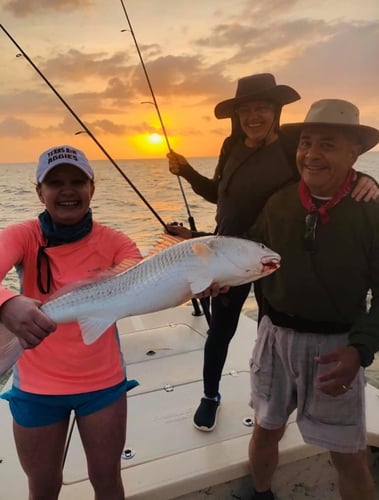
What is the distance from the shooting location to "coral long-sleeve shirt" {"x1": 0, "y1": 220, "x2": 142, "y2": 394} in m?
1.88

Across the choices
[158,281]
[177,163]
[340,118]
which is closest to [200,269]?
[158,281]

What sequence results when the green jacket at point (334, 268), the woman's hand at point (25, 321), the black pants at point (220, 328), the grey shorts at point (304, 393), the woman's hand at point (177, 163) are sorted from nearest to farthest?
the woman's hand at point (25, 321) → the green jacket at point (334, 268) → the grey shorts at point (304, 393) → the black pants at point (220, 328) → the woman's hand at point (177, 163)

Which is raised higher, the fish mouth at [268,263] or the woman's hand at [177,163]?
the woman's hand at [177,163]

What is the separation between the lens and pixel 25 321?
161 cm

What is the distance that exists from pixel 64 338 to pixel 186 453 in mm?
1166

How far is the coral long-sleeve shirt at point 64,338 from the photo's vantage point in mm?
1884

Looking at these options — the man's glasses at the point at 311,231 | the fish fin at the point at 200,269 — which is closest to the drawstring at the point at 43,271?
the fish fin at the point at 200,269

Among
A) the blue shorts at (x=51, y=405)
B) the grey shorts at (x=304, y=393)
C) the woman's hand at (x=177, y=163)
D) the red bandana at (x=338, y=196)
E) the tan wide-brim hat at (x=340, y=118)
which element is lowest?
the grey shorts at (x=304, y=393)

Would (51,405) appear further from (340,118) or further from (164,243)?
(340,118)

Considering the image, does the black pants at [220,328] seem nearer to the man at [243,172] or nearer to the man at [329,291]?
the man at [243,172]

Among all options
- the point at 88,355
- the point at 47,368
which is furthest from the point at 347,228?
the point at 47,368

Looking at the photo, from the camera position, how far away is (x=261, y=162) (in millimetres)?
2609

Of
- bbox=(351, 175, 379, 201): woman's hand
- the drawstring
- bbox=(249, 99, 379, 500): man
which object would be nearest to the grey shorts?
bbox=(249, 99, 379, 500): man

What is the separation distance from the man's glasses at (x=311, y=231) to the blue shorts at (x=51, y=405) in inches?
45.1
